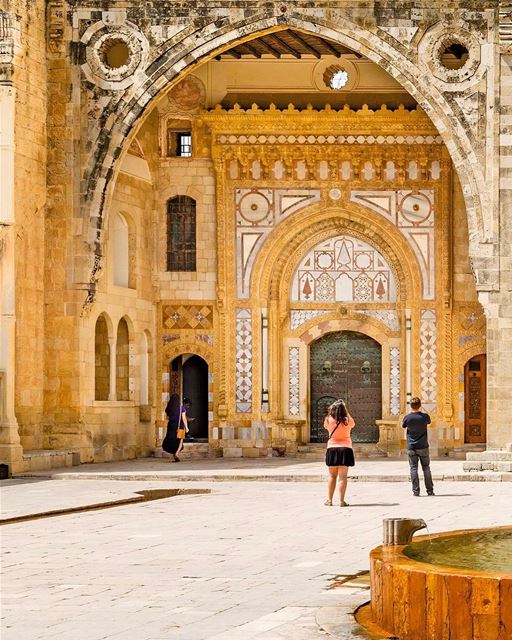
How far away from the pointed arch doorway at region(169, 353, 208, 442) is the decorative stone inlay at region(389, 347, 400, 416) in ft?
11.1

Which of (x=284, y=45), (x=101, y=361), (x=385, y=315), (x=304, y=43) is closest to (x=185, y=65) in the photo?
(x=284, y=45)

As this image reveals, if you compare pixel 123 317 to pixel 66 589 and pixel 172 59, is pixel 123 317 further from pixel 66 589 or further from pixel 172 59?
pixel 66 589

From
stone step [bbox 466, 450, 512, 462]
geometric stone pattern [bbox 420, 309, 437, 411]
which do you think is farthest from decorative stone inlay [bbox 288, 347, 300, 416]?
stone step [bbox 466, 450, 512, 462]

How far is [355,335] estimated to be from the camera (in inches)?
1080

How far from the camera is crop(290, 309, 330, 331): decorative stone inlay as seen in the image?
90.0ft

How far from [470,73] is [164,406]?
8.34 meters

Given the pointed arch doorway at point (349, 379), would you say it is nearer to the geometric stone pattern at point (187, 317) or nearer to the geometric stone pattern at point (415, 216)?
the geometric stone pattern at point (415, 216)

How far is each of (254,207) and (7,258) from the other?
6.76 m

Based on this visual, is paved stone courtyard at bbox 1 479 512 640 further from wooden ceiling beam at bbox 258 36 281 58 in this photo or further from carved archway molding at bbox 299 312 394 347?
wooden ceiling beam at bbox 258 36 281 58

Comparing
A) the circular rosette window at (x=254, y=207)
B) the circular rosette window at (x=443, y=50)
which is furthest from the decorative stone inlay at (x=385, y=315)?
the circular rosette window at (x=443, y=50)

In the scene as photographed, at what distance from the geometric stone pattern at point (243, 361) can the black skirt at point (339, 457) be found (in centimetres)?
1068

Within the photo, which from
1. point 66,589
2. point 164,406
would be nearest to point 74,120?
point 164,406

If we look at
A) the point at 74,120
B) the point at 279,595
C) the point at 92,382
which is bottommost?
the point at 279,595

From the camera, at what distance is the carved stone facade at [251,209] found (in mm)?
23031
